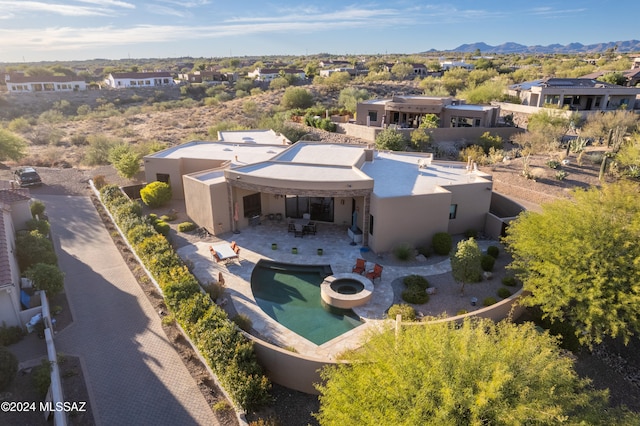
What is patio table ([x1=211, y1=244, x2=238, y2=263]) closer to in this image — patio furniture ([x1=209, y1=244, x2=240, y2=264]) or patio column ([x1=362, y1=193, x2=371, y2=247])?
patio furniture ([x1=209, y1=244, x2=240, y2=264])

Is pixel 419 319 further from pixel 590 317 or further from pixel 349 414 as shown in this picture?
pixel 349 414

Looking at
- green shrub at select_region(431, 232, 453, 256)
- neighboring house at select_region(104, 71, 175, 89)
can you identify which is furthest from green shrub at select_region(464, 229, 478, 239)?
neighboring house at select_region(104, 71, 175, 89)

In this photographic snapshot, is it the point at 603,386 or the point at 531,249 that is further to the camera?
the point at 531,249

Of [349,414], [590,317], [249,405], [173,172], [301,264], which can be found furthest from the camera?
[173,172]

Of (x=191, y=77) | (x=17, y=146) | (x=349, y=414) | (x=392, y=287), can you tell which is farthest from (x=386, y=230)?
(x=191, y=77)

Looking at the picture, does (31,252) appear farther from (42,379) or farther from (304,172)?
(304,172)

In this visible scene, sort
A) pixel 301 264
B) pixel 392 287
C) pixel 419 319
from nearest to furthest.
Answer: pixel 419 319, pixel 392 287, pixel 301 264
